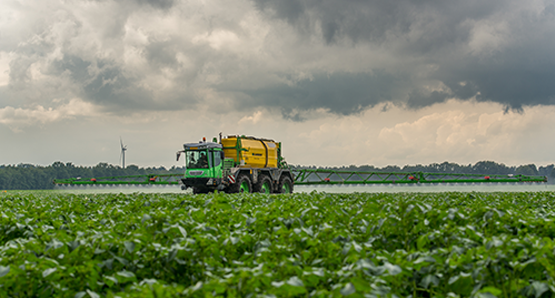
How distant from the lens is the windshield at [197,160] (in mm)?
23234

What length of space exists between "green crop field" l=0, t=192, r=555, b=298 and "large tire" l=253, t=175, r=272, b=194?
61.6 feet

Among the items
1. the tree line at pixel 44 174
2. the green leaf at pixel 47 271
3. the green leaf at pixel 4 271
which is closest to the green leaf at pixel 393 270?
the green leaf at pixel 47 271

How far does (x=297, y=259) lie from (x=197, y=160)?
19490 mm

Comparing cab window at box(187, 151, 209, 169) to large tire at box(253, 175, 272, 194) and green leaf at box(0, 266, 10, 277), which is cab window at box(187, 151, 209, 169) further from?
green leaf at box(0, 266, 10, 277)

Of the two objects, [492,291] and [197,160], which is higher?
[197,160]

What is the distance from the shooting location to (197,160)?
23.4 metres

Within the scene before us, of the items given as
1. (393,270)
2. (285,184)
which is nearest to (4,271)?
(393,270)

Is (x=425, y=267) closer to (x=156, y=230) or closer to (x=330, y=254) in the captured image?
(x=330, y=254)

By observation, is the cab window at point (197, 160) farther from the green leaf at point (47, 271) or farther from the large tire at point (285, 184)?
→ the green leaf at point (47, 271)

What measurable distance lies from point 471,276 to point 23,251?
5234 millimetres

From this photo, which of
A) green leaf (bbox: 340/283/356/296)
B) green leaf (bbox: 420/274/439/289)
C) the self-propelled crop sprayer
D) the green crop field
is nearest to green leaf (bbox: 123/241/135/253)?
the green crop field

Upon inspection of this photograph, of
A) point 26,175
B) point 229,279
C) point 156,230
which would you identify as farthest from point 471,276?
point 26,175

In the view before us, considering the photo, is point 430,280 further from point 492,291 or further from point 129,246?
point 129,246

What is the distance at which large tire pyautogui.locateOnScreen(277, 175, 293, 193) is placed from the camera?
93.9 feet
